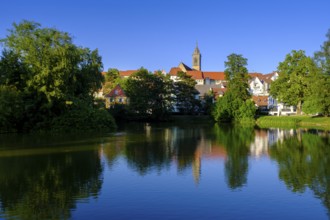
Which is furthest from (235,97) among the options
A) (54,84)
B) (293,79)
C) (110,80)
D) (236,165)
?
(236,165)

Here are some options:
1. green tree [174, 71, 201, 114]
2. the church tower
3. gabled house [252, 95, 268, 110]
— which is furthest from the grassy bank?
the church tower

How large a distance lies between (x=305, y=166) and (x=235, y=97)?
2556 inches

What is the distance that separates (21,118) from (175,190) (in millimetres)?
39640

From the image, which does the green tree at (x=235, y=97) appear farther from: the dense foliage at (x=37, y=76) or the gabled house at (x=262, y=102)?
the dense foliage at (x=37, y=76)

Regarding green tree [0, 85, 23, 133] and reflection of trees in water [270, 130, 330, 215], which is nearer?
reflection of trees in water [270, 130, 330, 215]

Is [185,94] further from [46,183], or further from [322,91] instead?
[46,183]

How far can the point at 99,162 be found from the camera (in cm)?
2894

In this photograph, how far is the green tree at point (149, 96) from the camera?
95.1 metres

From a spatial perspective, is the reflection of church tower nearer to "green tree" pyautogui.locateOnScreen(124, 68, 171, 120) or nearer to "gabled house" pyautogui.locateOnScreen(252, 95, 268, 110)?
"green tree" pyautogui.locateOnScreen(124, 68, 171, 120)

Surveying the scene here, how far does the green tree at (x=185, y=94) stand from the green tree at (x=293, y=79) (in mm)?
23256

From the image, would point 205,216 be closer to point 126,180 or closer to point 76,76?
point 126,180

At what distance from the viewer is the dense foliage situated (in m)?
51.7

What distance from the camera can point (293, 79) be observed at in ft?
272

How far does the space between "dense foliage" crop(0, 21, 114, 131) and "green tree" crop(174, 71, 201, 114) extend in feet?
155
